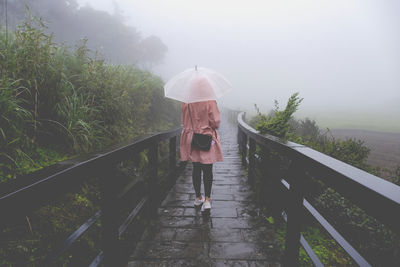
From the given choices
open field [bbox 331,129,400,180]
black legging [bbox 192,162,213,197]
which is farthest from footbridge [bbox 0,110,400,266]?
open field [bbox 331,129,400,180]

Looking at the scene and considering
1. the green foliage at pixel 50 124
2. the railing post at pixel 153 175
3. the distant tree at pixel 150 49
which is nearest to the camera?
the green foliage at pixel 50 124

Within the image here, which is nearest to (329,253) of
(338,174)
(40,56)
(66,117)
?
(338,174)

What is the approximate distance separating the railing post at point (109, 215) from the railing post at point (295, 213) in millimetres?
1498

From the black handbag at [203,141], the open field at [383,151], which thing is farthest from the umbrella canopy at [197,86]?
the open field at [383,151]

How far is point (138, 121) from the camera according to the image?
5203 millimetres

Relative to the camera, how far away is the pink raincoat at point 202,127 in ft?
9.77

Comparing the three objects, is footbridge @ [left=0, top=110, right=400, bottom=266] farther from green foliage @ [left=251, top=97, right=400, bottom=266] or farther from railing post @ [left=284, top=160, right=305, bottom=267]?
green foliage @ [left=251, top=97, right=400, bottom=266]

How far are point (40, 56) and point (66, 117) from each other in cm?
82

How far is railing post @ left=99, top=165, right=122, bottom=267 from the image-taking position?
1.85 meters

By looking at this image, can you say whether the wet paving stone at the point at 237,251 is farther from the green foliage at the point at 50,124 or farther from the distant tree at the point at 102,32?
the distant tree at the point at 102,32

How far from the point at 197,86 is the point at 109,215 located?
1.74 m

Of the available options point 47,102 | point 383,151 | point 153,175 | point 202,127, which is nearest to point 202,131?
point 202,127

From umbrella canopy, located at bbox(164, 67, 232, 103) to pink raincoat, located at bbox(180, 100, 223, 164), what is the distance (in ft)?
0.50

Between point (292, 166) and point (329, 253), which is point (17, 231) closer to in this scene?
point (292, 166)
